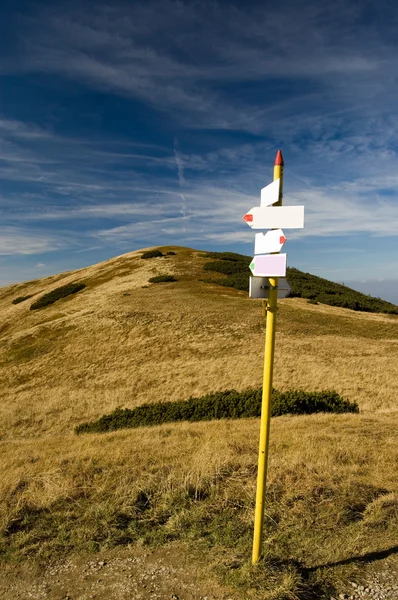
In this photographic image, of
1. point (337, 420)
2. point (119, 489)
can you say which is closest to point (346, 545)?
point (119, 489)

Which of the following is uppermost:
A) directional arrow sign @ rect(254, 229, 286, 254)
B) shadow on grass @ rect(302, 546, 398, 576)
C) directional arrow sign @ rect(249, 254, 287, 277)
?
directional arrow sign @ rect(254, 229, 286, 254)

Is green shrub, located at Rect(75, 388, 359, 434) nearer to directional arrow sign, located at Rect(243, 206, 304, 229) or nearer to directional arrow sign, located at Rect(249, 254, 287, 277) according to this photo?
directional arrow sign, located at Rect(249, 254, 287, 277)

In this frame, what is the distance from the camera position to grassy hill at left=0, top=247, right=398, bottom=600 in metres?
5.95

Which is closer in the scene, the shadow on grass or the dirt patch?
the dirt patch

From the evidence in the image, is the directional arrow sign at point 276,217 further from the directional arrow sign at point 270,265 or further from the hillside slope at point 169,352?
the hillside slope at point 169,352

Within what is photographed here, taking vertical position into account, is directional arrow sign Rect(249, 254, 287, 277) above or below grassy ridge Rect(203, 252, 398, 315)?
below

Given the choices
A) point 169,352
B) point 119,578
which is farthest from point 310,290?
point 119,578

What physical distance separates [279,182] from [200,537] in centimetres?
540

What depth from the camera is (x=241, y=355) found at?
1096 inches

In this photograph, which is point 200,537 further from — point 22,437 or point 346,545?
point 22,437

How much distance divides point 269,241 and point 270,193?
640 millimetres

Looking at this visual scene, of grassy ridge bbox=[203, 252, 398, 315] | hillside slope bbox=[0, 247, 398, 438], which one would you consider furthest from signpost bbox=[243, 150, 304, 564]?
grassy ridge bbox=[203, 252, 398, 315]

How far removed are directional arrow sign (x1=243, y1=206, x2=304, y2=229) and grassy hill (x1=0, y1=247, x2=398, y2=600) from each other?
4.56 metres

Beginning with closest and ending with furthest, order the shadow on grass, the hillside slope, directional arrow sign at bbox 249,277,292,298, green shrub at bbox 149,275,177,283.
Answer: directional arrow sign at bbox 249,277,292,298, the shadow on grass, the hillside slope, green shrub at bbox 149,275,177,283
